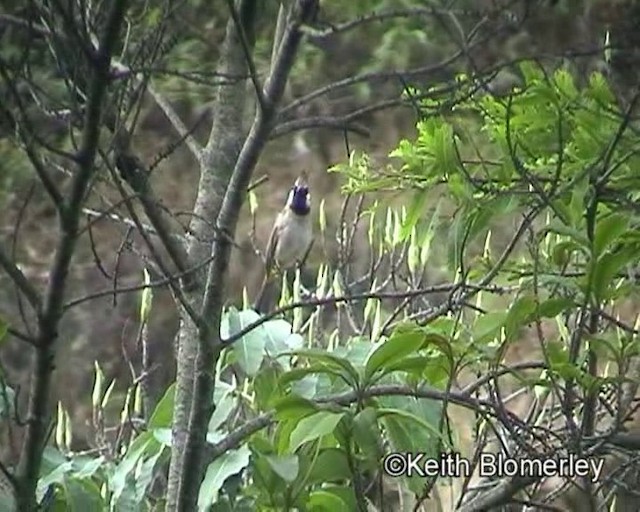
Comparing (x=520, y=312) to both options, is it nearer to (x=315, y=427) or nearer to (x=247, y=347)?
(x=315, y=427)

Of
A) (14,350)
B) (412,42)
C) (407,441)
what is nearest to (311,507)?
(407,441)

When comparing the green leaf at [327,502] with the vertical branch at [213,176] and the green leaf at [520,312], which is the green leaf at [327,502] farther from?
the green leaf at [520,312]

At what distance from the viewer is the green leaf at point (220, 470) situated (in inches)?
56.1

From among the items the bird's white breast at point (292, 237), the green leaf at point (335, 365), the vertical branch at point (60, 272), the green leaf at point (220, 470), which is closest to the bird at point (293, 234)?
the bird's white breast at point (292, 237)

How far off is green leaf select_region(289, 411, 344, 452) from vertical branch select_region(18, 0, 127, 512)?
268 mm

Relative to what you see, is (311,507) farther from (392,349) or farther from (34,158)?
(34,158)

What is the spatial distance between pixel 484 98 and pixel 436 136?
0.10 metres

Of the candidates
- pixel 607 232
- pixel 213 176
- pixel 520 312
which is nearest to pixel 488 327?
pixel 520 312

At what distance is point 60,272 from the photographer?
1.15 m

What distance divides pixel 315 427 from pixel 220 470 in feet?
0.65

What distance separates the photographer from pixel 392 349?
1264mm

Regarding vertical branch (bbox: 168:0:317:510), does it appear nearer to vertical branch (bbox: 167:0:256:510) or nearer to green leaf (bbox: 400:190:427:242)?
vertical branch (bbox: 167:0:256:510)

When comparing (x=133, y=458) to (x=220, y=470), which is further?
(x=133, y=458)

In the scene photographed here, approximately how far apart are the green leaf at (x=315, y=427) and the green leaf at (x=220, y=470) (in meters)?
0.11
